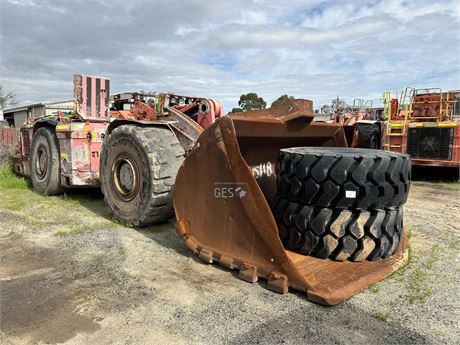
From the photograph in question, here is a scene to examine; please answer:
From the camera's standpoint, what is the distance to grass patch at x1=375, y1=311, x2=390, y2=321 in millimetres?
2732

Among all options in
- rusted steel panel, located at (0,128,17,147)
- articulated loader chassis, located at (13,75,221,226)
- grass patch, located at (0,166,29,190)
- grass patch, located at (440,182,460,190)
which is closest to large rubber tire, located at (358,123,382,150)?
grass patch, located at (440,182,460,190)

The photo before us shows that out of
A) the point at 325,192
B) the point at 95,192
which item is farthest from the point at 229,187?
the point at 95,192

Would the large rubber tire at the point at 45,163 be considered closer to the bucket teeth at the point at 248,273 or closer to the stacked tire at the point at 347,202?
the bucket teeth at the point at 248,273

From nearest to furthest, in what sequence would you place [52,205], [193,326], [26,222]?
[193,326], [26,222], [52,205]

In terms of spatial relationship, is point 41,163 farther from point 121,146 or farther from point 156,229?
point 156,229

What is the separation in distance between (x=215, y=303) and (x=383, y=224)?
5.18 ft

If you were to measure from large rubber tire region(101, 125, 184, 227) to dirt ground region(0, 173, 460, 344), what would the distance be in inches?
11.7

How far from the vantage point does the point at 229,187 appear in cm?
338

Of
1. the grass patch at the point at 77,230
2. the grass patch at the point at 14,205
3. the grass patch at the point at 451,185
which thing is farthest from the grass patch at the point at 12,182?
the grass patch at the point at 451,185

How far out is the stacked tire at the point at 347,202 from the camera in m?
3.31

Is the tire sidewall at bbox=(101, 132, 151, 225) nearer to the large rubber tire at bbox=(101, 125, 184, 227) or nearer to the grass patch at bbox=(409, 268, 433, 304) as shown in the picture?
the large rubber tire at bbox=(101, 125, 184, 227)

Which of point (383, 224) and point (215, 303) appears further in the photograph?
point (383, 224)

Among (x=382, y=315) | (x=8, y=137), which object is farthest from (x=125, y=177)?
(x=8, y=137)

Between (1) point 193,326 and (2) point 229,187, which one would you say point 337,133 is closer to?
(2) point 229,187
